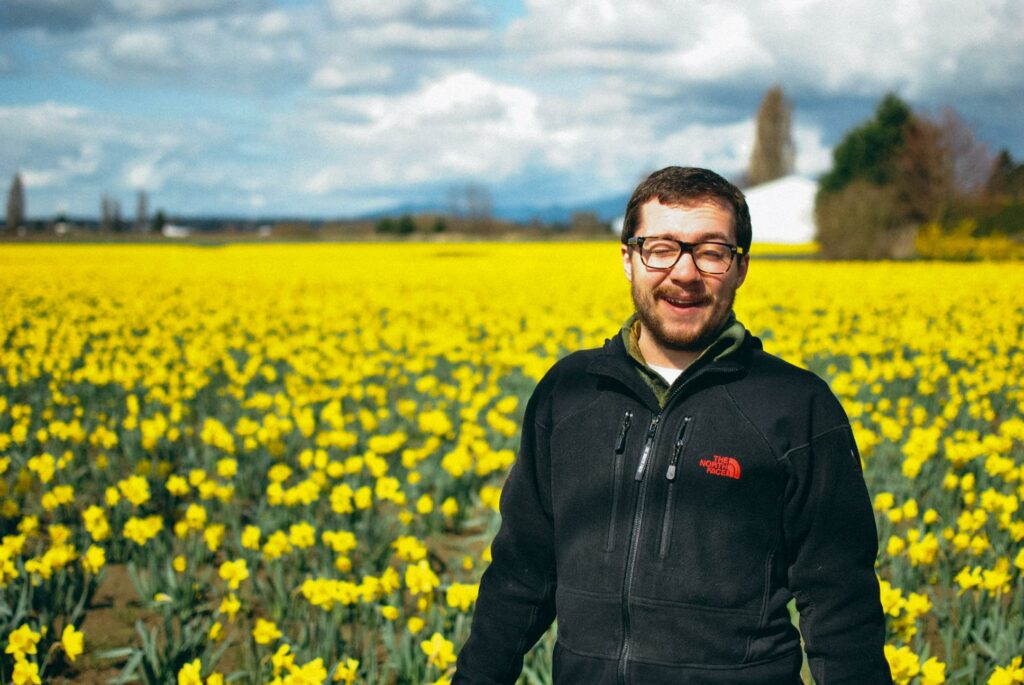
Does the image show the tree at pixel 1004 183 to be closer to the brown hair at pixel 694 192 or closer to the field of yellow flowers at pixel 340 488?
the field of yellow flowers at pixel 340 488

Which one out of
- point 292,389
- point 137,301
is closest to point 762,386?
point 292,389

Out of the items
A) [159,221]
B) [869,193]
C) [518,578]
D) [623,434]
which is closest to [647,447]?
[623,434]

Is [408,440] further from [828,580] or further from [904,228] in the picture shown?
[904,228]

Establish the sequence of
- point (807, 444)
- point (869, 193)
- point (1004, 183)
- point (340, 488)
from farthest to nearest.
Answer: point (1004, 183)
point (869, 193)
point (340, 488)
point (807, 444)

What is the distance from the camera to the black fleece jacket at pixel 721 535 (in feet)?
6.59

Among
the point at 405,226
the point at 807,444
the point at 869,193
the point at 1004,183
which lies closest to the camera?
the point at 807,444

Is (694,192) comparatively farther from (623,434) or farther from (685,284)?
(623,434)

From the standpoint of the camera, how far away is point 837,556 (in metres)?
2.01

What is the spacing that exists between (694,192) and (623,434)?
57 centimetres

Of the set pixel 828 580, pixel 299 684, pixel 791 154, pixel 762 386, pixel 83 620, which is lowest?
pixel 83 620

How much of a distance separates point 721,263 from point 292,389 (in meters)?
5.92

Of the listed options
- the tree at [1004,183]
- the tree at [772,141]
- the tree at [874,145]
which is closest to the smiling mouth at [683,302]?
the tree at [1004,183]

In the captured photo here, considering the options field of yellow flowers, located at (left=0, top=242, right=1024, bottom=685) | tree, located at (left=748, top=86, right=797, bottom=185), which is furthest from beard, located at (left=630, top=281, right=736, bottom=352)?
tree, located at (left=748, top=86, right=797, bottom=185)

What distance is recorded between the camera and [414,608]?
177 inches
